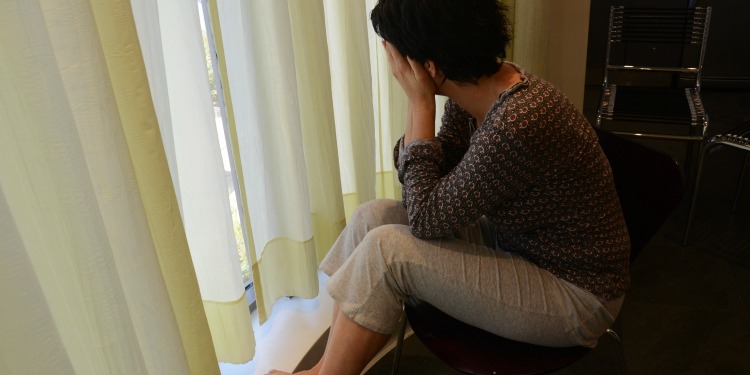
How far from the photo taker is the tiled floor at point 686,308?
1.70 meters

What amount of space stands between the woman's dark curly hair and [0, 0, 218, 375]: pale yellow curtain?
48 cm

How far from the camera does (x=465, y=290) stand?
3.77ft

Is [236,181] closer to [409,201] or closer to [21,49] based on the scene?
[409,201]

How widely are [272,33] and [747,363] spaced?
143 centimetres

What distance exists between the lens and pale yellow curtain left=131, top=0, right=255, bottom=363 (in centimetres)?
101

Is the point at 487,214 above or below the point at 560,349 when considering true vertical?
above

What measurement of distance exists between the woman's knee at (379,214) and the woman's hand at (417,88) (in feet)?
0.58

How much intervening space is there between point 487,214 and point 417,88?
27cm

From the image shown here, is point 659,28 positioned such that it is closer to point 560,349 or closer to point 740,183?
point 740,183

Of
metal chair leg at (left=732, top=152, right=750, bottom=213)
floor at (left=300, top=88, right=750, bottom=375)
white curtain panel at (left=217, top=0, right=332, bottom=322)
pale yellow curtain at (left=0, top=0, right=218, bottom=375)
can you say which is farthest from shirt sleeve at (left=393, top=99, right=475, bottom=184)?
metal chair leg at (left=732, top=152, right=750, bottom=213)

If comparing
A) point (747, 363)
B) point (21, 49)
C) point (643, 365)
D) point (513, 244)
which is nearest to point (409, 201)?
point (513, 244)

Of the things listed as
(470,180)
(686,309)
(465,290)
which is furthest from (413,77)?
(686,309)

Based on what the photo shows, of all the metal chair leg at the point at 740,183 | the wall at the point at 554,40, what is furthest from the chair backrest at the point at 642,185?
the metal chair leg at the point at 740,183

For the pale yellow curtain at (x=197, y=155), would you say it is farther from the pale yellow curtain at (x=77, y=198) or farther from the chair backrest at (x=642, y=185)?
the chair backrest at (x=642, y=185)
